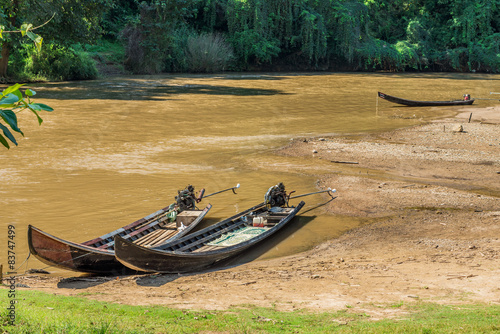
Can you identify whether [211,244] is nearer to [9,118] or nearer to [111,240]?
[111,240]

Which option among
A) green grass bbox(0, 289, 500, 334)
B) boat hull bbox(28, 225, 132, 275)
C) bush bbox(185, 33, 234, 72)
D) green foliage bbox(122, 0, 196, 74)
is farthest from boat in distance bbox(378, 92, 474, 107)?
green grass bbox(0, 289, 500, 334)

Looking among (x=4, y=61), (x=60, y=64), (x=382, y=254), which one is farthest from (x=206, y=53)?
(x=382, y=254)

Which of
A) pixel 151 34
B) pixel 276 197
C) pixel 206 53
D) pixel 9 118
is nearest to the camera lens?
pixel 9 118

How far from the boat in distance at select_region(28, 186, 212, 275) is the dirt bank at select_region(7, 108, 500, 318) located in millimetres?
320

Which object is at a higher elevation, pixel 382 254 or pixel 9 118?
pixel 9 118

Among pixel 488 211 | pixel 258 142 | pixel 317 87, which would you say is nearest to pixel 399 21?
pixel 317 87

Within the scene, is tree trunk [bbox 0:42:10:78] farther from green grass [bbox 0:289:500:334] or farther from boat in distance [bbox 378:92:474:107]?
green grass [bbox 0:289:500:334]

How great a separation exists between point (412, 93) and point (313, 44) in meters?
16.1

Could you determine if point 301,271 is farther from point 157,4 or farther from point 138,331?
point 157,4

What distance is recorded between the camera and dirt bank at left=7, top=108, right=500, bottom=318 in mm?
7238

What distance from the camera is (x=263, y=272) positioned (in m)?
8.73

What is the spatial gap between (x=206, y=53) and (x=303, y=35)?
9.26 m

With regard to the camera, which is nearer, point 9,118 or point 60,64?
point 9,118

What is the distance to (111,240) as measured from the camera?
9.36 meters
